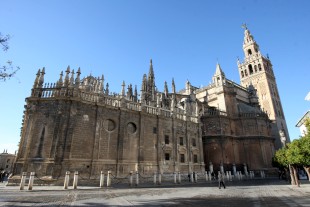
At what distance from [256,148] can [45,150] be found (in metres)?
35.4

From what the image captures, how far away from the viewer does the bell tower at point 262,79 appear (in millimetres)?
54616

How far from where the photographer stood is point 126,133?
23.2 meters

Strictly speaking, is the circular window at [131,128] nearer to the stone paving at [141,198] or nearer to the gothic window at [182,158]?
the gothic window at [182,158]

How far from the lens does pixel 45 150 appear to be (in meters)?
18.4

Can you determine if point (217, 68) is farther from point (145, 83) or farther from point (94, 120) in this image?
point (94, 120)

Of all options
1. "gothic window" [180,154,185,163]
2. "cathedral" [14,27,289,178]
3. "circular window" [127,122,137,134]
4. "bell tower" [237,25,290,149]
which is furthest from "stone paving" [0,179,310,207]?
"bell tower" [237,25,290,149]

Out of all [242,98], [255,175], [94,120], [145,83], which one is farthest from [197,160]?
[242,98]

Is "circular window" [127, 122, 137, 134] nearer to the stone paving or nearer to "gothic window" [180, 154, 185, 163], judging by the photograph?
Answer: "gothic window" [180, 154, 185, 163]

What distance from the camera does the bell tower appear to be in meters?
54.6

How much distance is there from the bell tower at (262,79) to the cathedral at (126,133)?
16.5m

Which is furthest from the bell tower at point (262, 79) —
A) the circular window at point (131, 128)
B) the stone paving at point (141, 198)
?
the stone paving at point (141, 198)

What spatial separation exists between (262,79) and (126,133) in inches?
2030

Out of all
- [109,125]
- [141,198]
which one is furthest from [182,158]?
[141,198]

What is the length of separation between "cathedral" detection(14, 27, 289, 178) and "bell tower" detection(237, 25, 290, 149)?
54.0 ft
